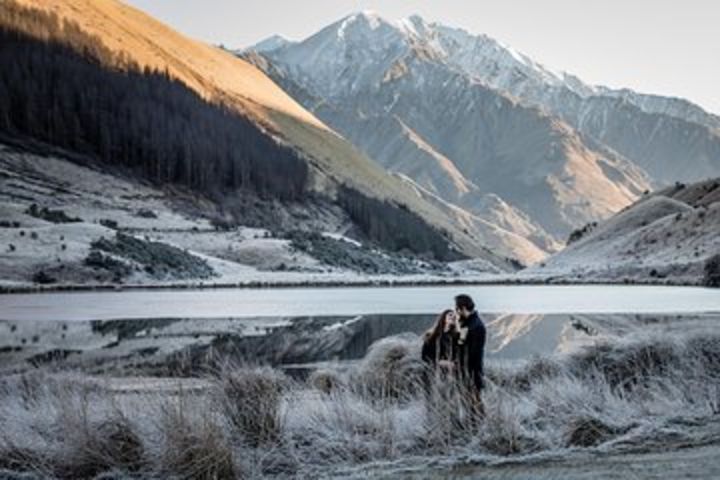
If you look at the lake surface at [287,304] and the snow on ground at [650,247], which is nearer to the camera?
the lake surface at [287,304]

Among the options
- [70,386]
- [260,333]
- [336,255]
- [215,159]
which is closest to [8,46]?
[215,159]

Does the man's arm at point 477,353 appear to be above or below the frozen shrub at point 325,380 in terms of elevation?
above

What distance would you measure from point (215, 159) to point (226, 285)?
8919 centimetres

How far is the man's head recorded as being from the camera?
13.7 meters

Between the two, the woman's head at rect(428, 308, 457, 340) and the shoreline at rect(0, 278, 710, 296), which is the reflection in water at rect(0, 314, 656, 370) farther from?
the shoreline at rect(0, 278, 710, 296)

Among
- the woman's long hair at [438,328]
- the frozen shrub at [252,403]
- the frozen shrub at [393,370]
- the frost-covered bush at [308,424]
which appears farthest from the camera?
the frozen shrub at [393,370]

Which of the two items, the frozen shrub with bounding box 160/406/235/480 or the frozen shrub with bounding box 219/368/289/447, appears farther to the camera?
the frozen shrub with bounding box 219/368/289/447

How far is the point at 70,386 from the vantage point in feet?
55.5

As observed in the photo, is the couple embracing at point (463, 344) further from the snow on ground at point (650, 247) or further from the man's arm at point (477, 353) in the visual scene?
the snow on ground at point (650, 247)

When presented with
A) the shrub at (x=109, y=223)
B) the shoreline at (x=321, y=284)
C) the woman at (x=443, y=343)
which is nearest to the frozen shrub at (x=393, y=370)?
the woman at (x=443, y=343)

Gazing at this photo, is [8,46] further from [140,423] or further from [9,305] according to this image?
→ [140,423]

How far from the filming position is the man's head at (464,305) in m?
13.7

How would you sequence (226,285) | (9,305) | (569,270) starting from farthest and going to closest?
(569,270), (226,285), (9,305)

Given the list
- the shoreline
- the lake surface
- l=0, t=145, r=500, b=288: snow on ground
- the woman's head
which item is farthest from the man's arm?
l=0, t=145, r=500, b=288: snow on ground
